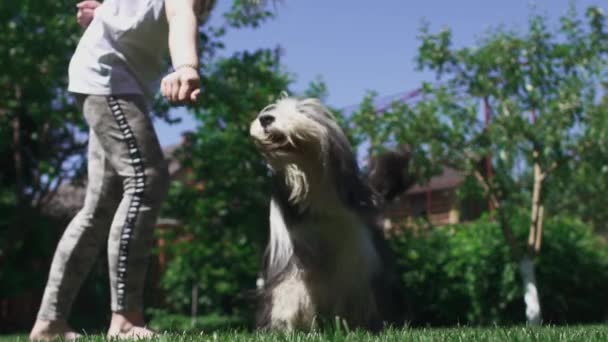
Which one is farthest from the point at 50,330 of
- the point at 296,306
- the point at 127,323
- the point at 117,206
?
the point at 296,306

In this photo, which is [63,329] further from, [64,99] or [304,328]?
[64,99]

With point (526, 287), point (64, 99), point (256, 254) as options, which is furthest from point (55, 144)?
point (526, 287)

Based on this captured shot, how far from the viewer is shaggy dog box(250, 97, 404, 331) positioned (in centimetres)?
345

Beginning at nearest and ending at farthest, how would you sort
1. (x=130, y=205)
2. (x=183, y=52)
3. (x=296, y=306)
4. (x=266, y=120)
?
(x=183, y=52), (x=130, y=205), (x=266, y=120), (x=296, y=306)

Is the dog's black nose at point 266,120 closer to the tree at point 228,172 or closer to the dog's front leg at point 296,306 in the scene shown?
the dog's front leg at point 296,306

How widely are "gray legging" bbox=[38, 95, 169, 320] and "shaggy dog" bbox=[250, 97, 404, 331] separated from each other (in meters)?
0.49

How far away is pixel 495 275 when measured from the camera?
1095 centimetres

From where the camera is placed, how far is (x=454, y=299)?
1141cm

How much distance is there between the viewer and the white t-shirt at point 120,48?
11.1 ft

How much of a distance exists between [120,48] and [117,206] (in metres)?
0.70

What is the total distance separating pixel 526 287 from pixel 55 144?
24.0 ft

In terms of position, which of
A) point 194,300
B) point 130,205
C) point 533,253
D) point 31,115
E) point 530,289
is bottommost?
point 194,300

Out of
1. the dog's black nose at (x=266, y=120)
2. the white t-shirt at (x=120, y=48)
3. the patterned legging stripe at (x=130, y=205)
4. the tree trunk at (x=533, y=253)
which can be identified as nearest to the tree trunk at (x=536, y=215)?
the tree trunk at (x=533, y=253)

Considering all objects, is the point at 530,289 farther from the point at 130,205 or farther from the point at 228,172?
the point at 130,205
